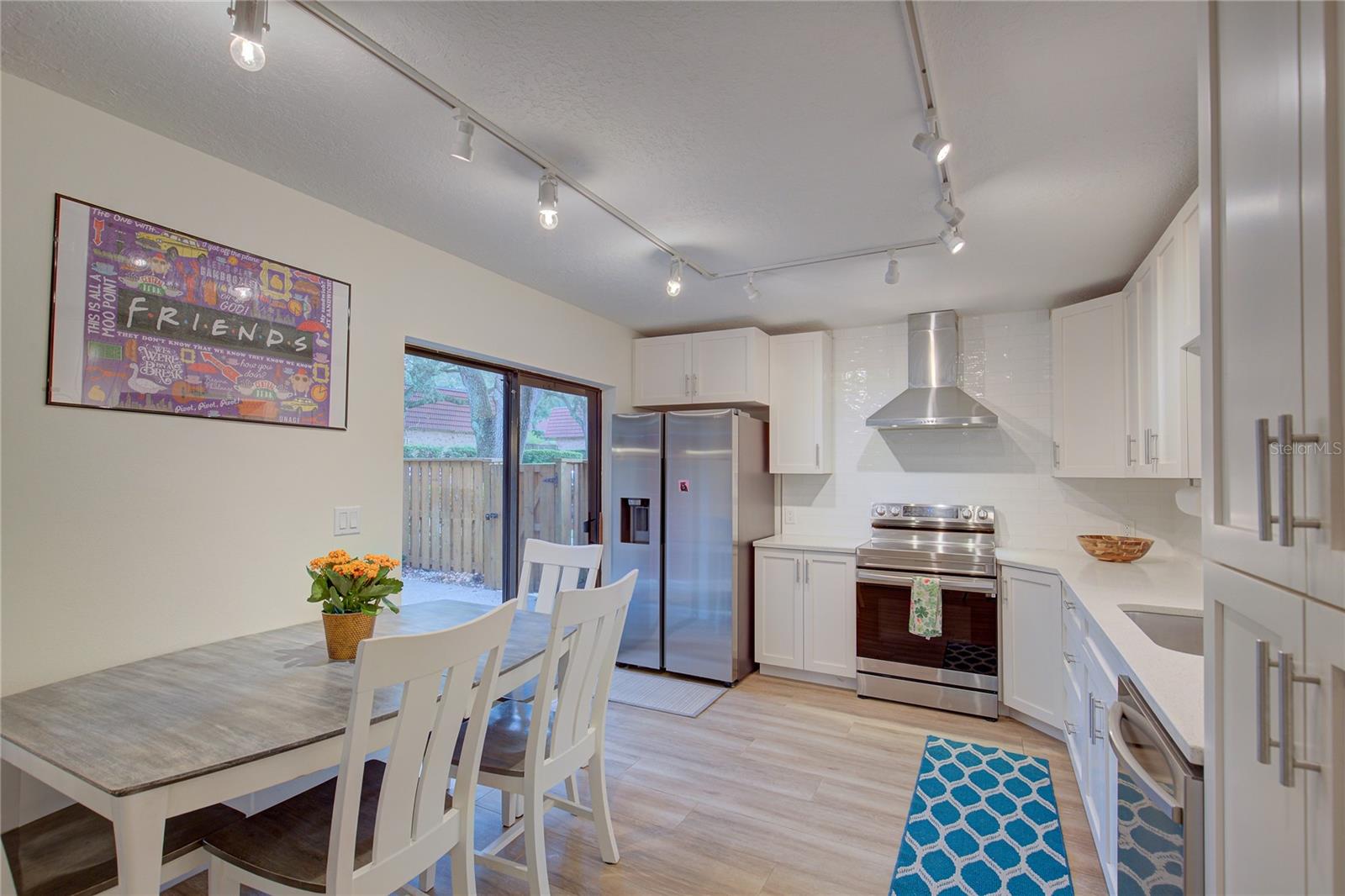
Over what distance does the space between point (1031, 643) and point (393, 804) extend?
10.6 ft

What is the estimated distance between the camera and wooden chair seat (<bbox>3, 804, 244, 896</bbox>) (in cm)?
132

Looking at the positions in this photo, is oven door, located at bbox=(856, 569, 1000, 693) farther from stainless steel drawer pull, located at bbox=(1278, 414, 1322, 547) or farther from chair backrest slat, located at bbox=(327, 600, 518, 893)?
stainless steel drawer pull, located at bbox=(1278, 414, 1322, 547)

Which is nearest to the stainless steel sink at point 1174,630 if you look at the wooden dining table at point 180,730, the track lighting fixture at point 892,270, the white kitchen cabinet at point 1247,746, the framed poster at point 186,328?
the white kitchen cabinet at point 1247,746

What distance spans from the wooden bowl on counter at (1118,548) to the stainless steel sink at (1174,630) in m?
1.08

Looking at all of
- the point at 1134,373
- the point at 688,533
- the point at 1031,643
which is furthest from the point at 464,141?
the point at 1031,643

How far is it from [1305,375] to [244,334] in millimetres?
2759

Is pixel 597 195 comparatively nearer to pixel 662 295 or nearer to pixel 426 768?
pixel 662 295

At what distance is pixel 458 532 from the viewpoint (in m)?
3.34

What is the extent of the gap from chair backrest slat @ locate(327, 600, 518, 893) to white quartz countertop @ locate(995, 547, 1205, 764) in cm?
153

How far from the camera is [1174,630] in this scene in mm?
2217

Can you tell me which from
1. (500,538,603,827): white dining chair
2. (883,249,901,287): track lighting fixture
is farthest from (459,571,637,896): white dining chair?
(883,249,901,287): track lighting fixture

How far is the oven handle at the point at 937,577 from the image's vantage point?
3545 millimetres

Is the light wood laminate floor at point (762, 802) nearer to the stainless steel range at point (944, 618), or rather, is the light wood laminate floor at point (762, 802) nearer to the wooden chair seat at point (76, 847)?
the stainless steel range at point (944, 618)

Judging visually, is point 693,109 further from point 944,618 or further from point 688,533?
point 944,618
